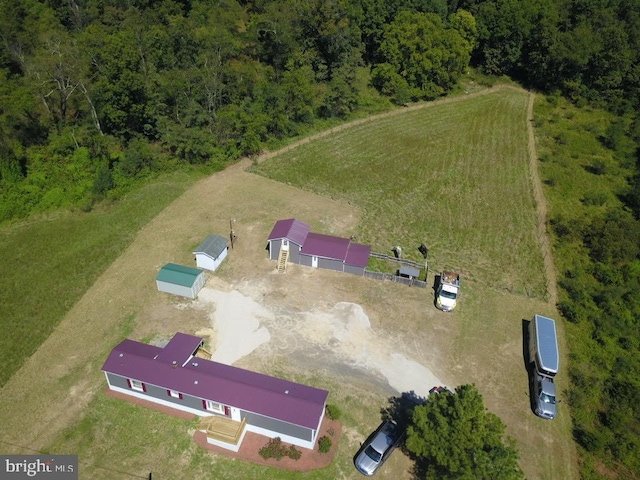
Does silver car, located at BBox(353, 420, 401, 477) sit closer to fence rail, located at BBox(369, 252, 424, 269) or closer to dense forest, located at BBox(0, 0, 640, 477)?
dense forest, located at BBox(0, 0, 640, 477)

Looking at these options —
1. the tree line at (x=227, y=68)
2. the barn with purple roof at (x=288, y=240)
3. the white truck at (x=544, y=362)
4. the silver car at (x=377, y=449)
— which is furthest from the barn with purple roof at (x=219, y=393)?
the tree line at (x=227, y=68)

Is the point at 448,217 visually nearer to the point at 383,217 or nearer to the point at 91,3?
the point at 383,217

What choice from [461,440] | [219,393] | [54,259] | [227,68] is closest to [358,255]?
[219,393]

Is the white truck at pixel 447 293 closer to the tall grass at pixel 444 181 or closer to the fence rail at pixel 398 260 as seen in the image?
the fence rail at pixel 398 260

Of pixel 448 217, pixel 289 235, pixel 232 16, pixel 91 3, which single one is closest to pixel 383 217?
pixel 448 217

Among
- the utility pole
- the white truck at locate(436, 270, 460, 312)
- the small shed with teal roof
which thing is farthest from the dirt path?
the small shed with teal roof

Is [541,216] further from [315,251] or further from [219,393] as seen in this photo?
[219,393]
